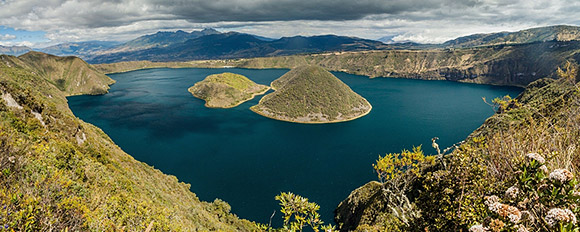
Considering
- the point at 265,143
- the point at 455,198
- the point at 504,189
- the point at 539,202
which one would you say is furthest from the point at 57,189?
the point at 265,143

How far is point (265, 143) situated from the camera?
4338 inches

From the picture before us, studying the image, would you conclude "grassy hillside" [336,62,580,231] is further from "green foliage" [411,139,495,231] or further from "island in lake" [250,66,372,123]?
"island in lake" [250,66,372,123]

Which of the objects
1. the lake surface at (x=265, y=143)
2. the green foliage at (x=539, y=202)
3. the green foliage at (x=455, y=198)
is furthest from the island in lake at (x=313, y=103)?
the green foliage at (x=539, y=202)

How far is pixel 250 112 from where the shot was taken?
15988 centimetres

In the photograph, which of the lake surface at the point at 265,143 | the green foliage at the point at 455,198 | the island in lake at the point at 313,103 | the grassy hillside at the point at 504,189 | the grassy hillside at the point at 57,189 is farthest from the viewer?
the island in lake at the point at 313,103

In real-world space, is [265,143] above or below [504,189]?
below

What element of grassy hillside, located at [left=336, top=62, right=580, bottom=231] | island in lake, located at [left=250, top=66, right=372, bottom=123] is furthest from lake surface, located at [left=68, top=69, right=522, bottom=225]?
grassy hillside, located at [left=336, top=62, right=580, bottom=231]

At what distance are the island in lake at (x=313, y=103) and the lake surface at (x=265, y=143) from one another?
731cm

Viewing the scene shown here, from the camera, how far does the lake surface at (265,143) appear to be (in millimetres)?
75544

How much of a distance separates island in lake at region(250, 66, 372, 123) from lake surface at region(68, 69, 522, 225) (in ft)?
24.0

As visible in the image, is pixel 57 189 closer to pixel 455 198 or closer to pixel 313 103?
pixel 455 198

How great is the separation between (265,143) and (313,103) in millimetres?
57892

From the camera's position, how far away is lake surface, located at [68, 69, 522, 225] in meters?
75.5

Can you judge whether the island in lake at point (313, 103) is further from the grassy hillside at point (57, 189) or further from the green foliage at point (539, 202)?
the green foliage at point (539, 202)
